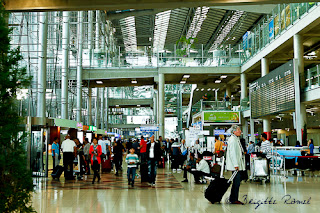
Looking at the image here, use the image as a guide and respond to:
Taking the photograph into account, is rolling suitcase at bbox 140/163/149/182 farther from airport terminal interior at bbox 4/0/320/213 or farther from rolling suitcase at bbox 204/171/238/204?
rolling suitcase at bbox 204/171/238/204

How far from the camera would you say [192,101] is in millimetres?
44844

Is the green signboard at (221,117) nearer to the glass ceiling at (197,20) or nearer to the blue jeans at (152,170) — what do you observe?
the glass ceiling at (197,20)

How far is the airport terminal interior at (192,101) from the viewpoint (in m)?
9.28

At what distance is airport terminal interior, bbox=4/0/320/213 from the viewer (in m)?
9.28

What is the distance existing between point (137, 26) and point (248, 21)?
13913 millimetres

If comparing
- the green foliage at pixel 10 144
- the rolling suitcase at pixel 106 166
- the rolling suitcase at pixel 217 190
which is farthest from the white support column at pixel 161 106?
the green foliage at pixel 10 144

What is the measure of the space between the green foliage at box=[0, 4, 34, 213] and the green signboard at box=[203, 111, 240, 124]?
27577 mm

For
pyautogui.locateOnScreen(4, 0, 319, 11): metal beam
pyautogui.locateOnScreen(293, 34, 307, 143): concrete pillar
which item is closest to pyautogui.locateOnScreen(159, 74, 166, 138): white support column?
pyautogui.locateOnScreen(293, 34, 307, 143): concrete pillar

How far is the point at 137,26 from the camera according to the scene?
46812 mm

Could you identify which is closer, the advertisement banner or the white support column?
the advertisement banner

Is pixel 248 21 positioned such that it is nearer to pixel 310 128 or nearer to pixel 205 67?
pixel 205 67

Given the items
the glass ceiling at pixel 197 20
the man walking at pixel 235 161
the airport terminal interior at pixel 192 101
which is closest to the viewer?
the man walking at pixel 235 161

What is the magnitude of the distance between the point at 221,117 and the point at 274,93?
914cm

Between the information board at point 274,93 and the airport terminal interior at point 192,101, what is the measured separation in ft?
0.24
